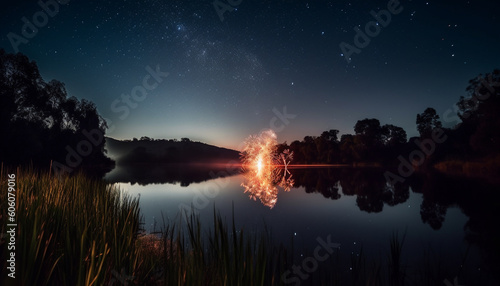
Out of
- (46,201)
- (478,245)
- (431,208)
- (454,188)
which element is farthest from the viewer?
(454,188)

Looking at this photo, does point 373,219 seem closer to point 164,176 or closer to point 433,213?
point 433,213

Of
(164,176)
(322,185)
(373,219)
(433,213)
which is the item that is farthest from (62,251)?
(164,176)

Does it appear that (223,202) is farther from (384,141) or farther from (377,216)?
(384,141)

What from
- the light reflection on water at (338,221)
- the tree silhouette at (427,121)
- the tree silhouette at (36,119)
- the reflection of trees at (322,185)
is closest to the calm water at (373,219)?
the light reflection on water at (338,221)

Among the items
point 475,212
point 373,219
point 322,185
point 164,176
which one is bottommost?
point 373,219

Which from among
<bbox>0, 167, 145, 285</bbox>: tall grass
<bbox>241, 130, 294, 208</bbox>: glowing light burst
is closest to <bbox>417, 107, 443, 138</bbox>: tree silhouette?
<bbox>241, 130, 294, 208</bbox>: glowing light burst

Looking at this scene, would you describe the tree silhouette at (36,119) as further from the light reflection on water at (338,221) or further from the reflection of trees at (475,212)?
the reflection of trees at (475,212)

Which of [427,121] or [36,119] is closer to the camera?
[36,119]

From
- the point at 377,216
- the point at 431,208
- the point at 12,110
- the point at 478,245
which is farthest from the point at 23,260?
the point at 12,110

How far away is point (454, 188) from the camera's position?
29.7 meters

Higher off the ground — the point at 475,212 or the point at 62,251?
the point at 62,251

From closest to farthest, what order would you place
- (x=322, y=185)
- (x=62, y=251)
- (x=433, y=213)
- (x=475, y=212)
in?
(x=62, y=251)
(x=475, y=212)
(x=433, y=213)
(x=322, y=185)

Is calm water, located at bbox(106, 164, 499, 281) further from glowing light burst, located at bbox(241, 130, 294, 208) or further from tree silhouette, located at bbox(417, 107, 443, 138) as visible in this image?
tree silhouette, located at bbox(417, 107, 443, 138)

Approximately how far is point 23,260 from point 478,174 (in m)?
56.7
